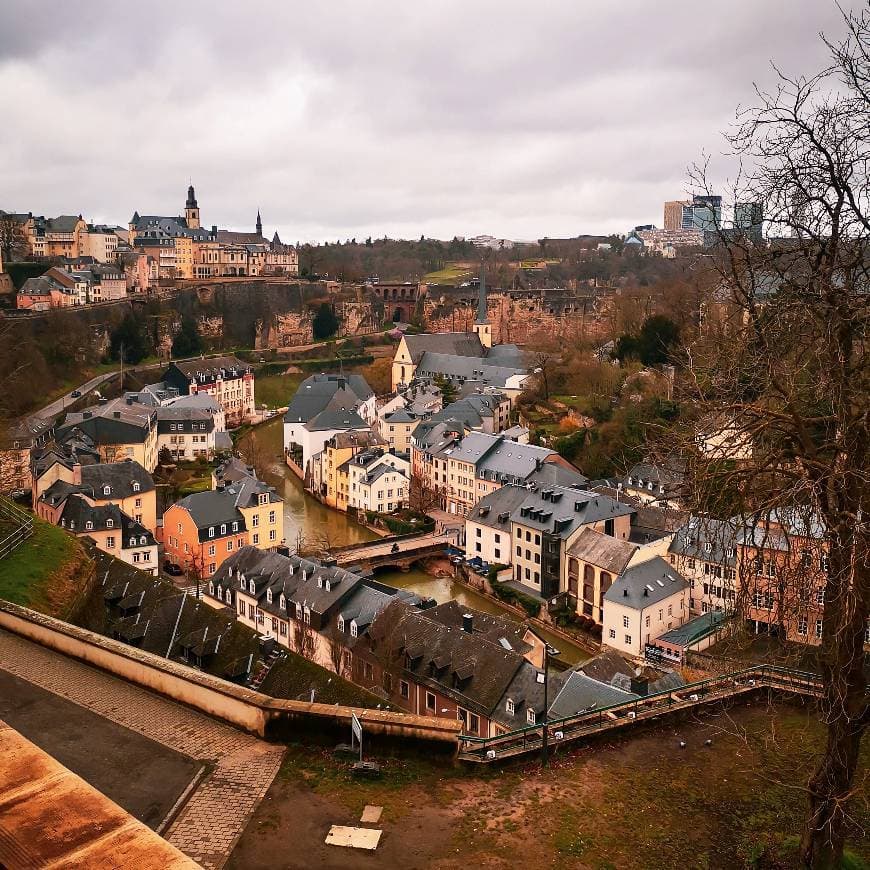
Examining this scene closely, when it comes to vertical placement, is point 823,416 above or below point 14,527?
above

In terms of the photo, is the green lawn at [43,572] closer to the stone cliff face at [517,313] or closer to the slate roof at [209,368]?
the slate roof at [209,368]

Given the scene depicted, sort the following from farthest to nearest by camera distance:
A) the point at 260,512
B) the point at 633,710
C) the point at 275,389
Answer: the point at 275,389, the point at 260,512, the point at 633,710

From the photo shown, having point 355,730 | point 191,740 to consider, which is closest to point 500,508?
point 191,740

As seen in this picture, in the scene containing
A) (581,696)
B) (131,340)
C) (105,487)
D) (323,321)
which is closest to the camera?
(581,696)

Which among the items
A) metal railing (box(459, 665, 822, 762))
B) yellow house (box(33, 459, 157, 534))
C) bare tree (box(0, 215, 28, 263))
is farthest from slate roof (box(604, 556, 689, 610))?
bare tree (box(0, 215, 28, 263))

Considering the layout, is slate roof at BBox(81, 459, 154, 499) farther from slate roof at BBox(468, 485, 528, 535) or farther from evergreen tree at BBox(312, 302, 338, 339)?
evergreen tree at BBox(312, 302, 338, 339)

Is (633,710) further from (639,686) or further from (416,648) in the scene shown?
(416,648)

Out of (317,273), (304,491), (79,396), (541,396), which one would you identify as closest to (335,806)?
(304,491)

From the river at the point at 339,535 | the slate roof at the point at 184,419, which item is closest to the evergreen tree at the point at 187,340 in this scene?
the river at the point at 339,535
